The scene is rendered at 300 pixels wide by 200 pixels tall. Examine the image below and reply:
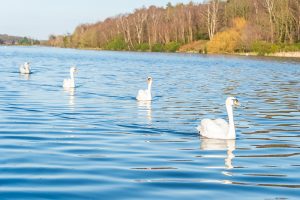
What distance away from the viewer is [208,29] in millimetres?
129000

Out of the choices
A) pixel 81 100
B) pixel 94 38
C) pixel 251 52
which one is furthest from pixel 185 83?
pixel 94 38

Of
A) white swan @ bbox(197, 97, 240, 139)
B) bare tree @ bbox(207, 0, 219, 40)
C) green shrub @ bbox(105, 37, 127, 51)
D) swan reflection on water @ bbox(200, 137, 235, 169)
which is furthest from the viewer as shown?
green shrub @ bbox(105, 37, 127, 51)

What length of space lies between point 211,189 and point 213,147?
177 inches

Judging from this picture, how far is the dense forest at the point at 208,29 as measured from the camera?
347ft

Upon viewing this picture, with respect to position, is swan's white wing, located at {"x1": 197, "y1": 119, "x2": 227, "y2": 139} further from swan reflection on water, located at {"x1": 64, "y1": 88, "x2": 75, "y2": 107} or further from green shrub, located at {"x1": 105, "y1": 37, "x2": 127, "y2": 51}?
green shrub, located at {"x1": 105, "y1": 37, "x2": 127, "y2": 51}

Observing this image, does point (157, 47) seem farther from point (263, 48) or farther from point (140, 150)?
point (140, 150)

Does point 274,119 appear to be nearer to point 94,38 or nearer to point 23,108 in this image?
point 23,108

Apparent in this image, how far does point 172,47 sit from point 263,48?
36.5 meters

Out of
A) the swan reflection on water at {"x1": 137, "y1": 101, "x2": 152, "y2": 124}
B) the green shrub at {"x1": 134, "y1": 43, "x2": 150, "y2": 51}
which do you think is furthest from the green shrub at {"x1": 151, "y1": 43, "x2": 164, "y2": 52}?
the swan reflection on water at {"x1": 137, "y1": 101, "x2": 152, "y2": 124}

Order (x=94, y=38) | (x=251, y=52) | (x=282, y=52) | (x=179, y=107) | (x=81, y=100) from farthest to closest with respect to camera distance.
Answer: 1. (x=94, y=38)
2. (x=251, y=52)
3. (x=282, y=52)
4. (x=81, y=100)
5. (x=179, y=107)

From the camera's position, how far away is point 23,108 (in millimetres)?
19797

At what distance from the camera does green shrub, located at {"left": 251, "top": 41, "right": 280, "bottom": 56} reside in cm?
9874

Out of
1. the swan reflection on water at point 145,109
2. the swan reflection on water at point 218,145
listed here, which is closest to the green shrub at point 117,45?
the swan reflection on water at point 145,109

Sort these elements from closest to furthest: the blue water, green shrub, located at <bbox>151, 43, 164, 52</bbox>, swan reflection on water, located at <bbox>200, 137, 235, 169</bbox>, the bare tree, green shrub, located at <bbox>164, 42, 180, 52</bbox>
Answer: the blue water
swan reflection on water, located at <bbox>200, 137, 235, 169</bbox>
the bare tree
green shrub, located at <bbox>164, 42, 180, 52</bbox>
green shrub, located at <bbox>151, 43, 164, 52</bbox>
